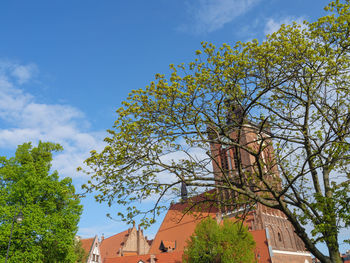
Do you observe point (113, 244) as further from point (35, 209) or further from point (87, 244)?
point (35, 209)

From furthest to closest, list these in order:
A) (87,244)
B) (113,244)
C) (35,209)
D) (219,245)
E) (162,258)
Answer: (113,244), (87,244), (162,258), (219,245), (35,209)

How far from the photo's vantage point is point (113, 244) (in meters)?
56.4

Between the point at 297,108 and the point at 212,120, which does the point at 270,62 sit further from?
the point at 297,108

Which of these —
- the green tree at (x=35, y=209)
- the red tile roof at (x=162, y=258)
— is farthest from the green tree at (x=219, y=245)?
the green tree at (x=35, y=209)

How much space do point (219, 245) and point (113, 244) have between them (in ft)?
112

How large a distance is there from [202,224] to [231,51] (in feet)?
82.0

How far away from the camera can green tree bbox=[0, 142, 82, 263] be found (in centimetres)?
1877

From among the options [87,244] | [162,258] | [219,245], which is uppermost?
[87,244]

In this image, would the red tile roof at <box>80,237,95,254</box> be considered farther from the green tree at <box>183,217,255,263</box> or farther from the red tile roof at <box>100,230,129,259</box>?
the green tree at <box>183,217,255,263</box>

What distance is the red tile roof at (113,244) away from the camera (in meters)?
54.3

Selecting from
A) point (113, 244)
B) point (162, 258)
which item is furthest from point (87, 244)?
point (162, 258)

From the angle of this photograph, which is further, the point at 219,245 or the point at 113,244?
the point at 113,244

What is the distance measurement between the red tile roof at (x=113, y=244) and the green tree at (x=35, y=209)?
35.0 metres

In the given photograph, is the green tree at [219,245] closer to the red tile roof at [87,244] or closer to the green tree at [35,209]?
the green tree at [35,209]
